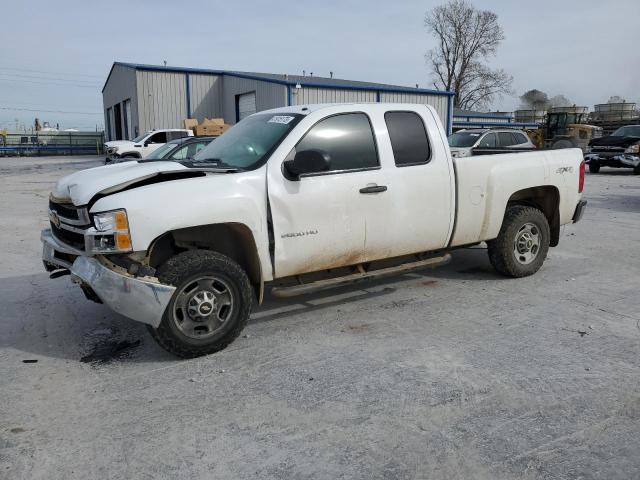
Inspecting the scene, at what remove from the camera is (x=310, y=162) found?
4309 millimetres

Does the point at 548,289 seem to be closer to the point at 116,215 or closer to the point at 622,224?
the point at 116,215

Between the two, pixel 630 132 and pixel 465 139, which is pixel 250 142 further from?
pixel 630 132

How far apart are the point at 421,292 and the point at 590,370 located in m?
2.19

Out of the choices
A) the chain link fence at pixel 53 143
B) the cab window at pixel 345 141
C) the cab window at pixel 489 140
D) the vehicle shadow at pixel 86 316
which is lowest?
the vehicle shadow at pixel 86 316

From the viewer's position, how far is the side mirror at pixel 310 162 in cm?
430

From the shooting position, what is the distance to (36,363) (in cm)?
415

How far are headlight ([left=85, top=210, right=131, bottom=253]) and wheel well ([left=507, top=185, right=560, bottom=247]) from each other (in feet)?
14.2

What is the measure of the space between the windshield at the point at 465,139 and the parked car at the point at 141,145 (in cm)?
1112

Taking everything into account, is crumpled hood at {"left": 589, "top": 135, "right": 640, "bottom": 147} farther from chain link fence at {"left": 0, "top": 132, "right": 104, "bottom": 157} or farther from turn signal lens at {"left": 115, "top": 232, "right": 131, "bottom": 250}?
chain link fence at {"left": 0, "top": 132, "right": 104, "bottom": 157}

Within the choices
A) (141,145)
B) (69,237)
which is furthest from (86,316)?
(141,145)

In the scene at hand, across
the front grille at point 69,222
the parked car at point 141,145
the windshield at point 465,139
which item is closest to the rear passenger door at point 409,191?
the front grille at point 69,222

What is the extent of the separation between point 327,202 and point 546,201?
129 inches

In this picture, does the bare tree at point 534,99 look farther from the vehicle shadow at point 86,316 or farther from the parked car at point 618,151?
the vehicle shadow at point 86,316

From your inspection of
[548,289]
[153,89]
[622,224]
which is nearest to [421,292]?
[548,289]
